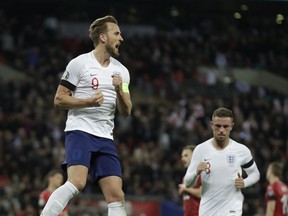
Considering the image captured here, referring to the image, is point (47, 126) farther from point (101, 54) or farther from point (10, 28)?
point (101, 54)

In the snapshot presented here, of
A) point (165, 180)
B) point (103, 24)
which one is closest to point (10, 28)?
point (165, 180)

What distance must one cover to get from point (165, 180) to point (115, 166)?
13.5m

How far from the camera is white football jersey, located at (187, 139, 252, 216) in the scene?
991 cm

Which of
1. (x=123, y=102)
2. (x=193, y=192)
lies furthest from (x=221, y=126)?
(x=123, y=102)

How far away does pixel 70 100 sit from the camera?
8.38 m

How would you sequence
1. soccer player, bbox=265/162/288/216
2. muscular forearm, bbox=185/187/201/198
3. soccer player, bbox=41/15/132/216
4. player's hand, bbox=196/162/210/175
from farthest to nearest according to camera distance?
soccer player, bbox=265/162/288/216 < muscular forearm, bbox=185/187/201/198 < player's hand, bbox=196/162/210/175 < soccer player, bbox=41/15/132/216

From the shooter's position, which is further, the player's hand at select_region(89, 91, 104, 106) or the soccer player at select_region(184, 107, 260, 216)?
the soccer player at select_region(184, 107, 260, 216)

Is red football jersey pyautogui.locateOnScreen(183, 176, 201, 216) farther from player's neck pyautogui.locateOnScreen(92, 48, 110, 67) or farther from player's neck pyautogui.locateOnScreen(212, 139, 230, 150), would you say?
player's neck pyautogui.locateOnScreen(92, 48, 110, 67)

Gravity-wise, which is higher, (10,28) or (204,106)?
(10,28)

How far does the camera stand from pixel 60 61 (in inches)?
1046

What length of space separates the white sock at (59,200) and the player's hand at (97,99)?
0.78 metres

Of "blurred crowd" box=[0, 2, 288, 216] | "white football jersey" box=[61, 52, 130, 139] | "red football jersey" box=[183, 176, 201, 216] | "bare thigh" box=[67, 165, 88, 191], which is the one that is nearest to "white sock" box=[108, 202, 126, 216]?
"bare thigh" box=[67, 165, 88, 191]

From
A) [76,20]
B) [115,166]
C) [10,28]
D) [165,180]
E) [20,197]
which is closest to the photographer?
[115,166]

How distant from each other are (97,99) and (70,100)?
275mm
